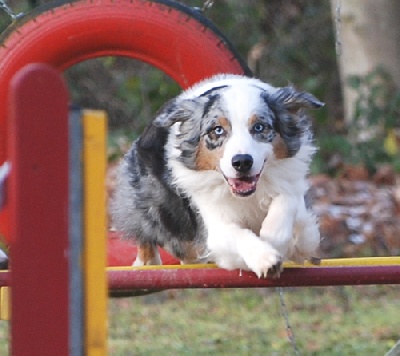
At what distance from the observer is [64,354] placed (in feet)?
9.20

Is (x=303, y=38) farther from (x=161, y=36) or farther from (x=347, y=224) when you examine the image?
(x=161, y=36)

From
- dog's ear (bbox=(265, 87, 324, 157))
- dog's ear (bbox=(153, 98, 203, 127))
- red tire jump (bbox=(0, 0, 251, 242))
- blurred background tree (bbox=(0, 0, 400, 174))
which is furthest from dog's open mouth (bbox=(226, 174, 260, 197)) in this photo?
blurred background tree (bbox=(0, 0, 400, 174))

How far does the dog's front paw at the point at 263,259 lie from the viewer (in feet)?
13.1

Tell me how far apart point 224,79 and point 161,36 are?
0.85 meters

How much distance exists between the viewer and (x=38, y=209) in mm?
2766

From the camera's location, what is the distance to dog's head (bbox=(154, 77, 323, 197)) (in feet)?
14.2

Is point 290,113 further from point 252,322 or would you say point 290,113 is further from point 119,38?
point 252,322

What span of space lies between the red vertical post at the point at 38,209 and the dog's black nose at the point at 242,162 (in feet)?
5.00

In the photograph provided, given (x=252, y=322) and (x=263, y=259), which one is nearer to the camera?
(x=263, y=259)

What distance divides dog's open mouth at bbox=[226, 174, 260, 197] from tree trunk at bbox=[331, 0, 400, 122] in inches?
269

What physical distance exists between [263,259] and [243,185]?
0.44 meters

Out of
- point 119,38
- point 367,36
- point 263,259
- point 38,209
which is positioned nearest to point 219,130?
point 263,259

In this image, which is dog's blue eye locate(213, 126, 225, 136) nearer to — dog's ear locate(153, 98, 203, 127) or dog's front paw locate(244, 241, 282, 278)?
dog's ear locate(153, 98, 203, 127)

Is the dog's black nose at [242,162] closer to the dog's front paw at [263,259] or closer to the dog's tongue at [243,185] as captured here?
the dog's tongue at [243,185]
